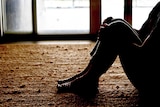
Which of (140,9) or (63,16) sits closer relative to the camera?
(140,9)

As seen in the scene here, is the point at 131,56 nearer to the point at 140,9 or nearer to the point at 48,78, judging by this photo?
the point at 48,78

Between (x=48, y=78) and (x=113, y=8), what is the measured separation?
283cm

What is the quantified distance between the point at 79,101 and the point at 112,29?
0.61 m

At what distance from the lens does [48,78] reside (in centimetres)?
308

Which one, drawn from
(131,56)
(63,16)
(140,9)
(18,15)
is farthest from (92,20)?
(131,56)

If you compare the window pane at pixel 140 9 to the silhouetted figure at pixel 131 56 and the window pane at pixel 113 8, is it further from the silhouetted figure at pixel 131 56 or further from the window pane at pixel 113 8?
the silhouetted figure at pixel 131 56

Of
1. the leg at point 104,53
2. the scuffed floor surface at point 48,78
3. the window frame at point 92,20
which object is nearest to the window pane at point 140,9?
the window frame at point 92,20

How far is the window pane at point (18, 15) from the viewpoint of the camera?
5.49m

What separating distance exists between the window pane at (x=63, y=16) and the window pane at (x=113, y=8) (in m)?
0.30

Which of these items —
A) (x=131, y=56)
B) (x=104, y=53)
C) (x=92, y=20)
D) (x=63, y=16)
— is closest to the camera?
(x=131, y=56)

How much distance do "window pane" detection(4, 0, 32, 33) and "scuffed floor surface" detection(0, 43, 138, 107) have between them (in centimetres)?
82

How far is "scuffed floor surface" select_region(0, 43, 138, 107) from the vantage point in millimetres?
2414

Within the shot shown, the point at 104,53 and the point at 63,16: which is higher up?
the point at 63,16

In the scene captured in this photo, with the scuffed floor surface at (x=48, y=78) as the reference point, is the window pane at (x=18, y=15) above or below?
above
